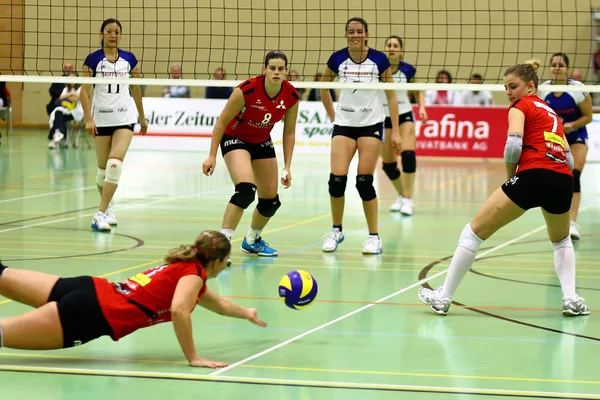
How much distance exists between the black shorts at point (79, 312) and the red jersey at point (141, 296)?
36 mm

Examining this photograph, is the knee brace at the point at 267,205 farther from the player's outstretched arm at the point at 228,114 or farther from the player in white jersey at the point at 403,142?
the player in white jersey at the point at 403,142

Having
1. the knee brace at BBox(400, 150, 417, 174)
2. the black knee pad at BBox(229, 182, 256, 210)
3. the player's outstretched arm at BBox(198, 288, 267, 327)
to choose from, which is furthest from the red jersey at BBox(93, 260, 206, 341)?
the knee brace at BBox(400, 150, 417, 174)

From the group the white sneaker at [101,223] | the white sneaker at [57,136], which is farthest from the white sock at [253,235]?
the white sneaker at [57,136]

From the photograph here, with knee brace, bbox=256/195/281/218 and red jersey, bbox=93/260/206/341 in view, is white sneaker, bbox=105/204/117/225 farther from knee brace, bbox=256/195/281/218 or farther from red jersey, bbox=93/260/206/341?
red jersey, bbox=93/260/206/341

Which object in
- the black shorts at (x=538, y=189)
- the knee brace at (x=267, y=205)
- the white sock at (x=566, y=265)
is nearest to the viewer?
the black shorts at (x=538, y=189)

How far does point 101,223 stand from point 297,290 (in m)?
4.81

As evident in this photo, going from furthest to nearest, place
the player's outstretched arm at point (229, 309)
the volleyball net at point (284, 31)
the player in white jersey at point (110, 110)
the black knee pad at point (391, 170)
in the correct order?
the volleyball net at point (284, 31) → the black knee pad at point (391, 170) → the player in white jersey at point (110, 110) → the player's outstretched arm at point (229, 309)

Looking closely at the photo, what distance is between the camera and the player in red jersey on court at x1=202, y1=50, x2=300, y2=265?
8.37m

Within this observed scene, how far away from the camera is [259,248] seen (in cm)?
929

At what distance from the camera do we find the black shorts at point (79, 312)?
5.20 m

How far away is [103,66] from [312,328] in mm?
5200

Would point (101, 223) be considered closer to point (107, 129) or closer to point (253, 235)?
point (107, 129)

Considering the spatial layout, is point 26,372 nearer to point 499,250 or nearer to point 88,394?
point 88,394

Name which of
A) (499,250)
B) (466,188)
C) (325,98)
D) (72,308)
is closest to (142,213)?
(325,98)
